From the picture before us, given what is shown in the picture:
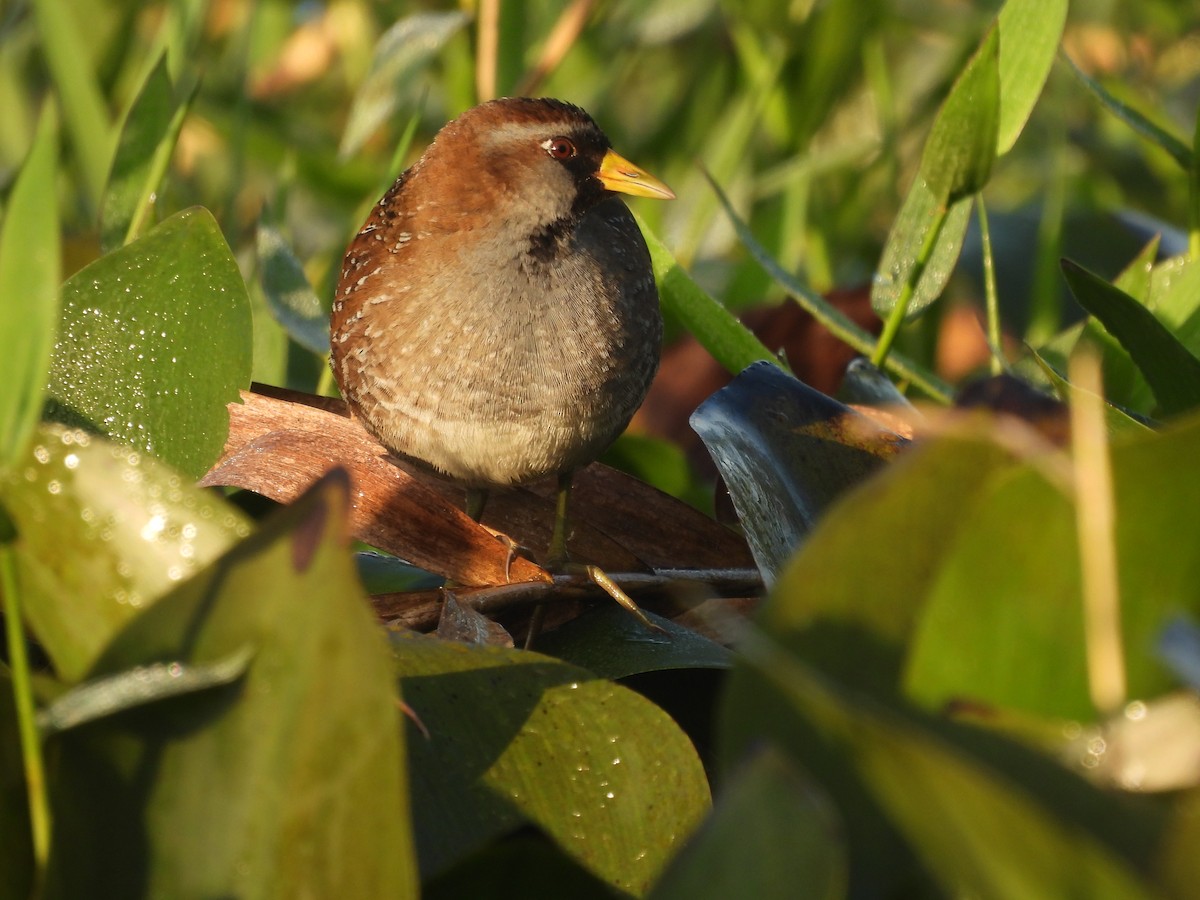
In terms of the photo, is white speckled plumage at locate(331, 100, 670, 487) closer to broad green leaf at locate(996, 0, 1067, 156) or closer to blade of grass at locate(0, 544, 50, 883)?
broad green leaf at locate(996, 0, 1067, 156)

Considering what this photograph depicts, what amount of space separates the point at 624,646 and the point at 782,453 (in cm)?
21

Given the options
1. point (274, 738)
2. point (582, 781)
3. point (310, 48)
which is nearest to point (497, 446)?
point (582, 781)

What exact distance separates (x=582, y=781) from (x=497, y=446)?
0.79 metres

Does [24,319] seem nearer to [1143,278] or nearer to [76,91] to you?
[1143,278]

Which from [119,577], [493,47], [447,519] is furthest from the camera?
[493,47]

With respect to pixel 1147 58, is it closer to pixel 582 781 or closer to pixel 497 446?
pixel 497 446

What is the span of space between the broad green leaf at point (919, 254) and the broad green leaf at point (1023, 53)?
0.34ft

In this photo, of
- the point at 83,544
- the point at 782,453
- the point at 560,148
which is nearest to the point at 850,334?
the point at 782,453

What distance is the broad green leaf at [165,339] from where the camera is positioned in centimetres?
134

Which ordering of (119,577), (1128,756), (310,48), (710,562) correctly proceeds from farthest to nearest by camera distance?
(310,48), (710,562), (119,577), (1128,756)

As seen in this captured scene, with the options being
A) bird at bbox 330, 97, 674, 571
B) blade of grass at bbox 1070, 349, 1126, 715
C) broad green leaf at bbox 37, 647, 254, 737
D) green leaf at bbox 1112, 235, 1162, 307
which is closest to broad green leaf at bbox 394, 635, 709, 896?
broad green leaf at bbox 37, 647, 254, 737

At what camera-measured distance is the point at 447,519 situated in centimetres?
134

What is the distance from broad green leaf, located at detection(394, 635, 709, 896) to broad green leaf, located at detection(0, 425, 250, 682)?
7.6 inches

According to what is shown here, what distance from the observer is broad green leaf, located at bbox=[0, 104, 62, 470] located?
75 centimetres
